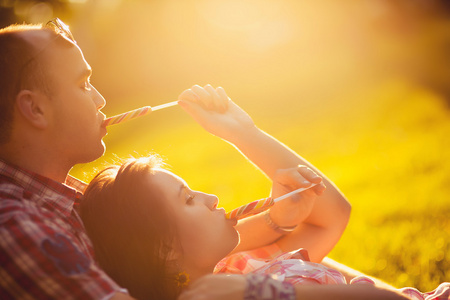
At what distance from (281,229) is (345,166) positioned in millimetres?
2137

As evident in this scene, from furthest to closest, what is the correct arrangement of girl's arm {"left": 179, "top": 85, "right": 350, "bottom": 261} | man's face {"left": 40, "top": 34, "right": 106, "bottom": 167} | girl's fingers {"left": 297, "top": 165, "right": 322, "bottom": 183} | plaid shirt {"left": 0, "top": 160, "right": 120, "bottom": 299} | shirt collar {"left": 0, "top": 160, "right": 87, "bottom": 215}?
girl's arm {"left": 179, "top": 85, "right": 350, "bottom": 261} < girl's fingers {"left": 297, "top": 165, "right": 322, "bottom": 183} < man's face {"left": 40, "top": 34, "right": 106, "bottom": 167} < shirt collar {"left": 0, "top": 160, "right": 87, "bottom": 215} < plaid shirt {"left": 0, "top": 160, "right": 120, "bottom": 299}

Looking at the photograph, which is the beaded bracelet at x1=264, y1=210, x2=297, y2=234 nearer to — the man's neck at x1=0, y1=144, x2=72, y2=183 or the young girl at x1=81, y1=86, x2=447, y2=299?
the young girl at x1=81, y1=86, x2=447, y2=299

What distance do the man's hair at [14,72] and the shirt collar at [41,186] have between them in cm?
11

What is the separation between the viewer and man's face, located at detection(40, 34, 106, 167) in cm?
144

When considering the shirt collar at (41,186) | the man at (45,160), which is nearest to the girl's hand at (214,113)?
the man at (45,160)

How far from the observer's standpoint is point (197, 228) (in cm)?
140

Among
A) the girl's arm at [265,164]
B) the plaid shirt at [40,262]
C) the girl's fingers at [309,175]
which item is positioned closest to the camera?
the plaid shirt at [40,262]

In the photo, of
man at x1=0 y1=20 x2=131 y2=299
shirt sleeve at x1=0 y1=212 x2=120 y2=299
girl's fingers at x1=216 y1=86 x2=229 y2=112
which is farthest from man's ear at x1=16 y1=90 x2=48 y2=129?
girl's fingers at x1=216 y1=86 x2=229 y2=112

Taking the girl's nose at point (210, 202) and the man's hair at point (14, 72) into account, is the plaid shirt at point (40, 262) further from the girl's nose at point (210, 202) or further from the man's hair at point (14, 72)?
the girl's nose at point (210, 202)

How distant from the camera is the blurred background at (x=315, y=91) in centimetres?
279

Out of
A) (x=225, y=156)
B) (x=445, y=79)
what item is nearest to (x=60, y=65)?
(x=225, y=156)

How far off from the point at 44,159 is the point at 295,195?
0.88 metres

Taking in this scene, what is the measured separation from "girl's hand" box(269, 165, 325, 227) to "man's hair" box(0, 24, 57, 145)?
870 mm

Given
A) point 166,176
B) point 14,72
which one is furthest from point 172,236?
point 14,72
